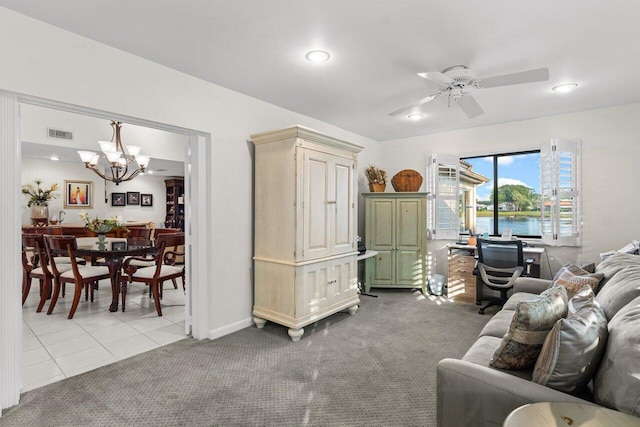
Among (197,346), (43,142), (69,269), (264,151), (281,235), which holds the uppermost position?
(43,142)

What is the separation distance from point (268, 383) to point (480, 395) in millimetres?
1554

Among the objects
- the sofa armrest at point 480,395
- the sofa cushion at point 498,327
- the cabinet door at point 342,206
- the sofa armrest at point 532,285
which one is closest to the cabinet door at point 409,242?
the cabinet door at point 342,206

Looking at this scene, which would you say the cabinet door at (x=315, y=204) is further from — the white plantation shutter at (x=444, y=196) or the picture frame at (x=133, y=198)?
the picture frame at (x=133, y=198)

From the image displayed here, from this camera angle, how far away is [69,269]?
421cm

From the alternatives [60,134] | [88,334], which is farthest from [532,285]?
[60,134]

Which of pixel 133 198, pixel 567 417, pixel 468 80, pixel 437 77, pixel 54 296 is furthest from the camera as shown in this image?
pixel 133 198

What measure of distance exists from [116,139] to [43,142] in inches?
35.9

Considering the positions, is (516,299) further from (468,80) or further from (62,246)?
(62,246)

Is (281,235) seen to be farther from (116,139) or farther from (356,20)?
(116,139)

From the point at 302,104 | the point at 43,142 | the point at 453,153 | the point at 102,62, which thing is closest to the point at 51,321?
the point at 43,142

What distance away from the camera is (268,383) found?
2.42m

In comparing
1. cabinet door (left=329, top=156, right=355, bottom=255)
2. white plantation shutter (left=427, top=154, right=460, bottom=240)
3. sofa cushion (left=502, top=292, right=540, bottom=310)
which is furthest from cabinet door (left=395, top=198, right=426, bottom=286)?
sofa cushion (left=502, top=292, right=540, bottom=310)

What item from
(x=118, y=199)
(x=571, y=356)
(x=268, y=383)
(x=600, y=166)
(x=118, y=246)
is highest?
(x=600, y=166)

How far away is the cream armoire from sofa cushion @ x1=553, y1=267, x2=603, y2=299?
6.76 feet
